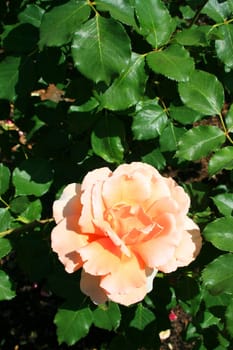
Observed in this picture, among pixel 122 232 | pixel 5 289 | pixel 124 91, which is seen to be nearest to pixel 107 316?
pixel 5 289

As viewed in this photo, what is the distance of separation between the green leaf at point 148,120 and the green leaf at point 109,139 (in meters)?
0.05

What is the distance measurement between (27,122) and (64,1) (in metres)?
0.64

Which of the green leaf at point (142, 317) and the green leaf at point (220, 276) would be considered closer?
the green leaf at point (220, 276)

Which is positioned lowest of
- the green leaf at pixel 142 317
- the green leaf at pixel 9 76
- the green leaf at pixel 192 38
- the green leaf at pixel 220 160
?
the green leaf at pixel 142 317

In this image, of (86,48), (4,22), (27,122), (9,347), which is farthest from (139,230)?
(9,347)

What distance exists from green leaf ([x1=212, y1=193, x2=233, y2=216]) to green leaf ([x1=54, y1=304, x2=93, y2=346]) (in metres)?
0.54

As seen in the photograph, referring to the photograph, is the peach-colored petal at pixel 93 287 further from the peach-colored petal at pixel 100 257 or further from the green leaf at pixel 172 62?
the green leaf at pixel 172 62

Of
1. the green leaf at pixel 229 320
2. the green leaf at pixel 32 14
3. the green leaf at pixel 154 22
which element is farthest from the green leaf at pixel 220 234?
the green leaf at pixel 32 14

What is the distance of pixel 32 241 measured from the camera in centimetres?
145

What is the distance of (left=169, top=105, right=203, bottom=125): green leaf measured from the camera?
150cm

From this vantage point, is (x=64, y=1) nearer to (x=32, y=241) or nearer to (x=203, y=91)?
(x=203, y=91)

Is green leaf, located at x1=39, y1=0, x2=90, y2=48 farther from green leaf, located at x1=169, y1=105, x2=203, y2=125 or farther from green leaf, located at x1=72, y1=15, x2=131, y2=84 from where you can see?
green leaf, located at x1=169, y1=105, x2=203, y2=125

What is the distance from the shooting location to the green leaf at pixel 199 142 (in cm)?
132

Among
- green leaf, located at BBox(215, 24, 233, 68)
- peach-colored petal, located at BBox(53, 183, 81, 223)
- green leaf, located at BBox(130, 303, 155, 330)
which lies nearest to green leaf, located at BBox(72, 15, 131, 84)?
peach-colored petal, located at BBox(53, 183, 81, 223)
